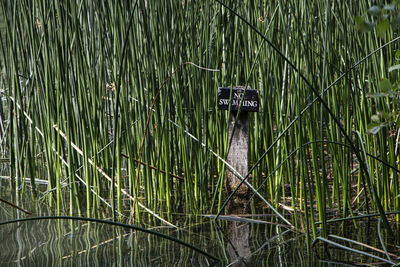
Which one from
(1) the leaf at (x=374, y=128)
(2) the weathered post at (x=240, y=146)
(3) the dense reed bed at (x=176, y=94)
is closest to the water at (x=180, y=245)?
(3) the dense reed bed at (x=176, y=94)

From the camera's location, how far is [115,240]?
4.51 ft

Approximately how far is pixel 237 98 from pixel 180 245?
2.07 ft

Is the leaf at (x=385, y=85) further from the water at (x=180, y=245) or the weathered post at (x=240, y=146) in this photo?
the weathered post at (x=240, y=146)

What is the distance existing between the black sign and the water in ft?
1.28

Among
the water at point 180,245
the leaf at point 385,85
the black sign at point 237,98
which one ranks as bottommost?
the water at point 180,245

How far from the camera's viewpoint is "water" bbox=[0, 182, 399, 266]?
1189mm

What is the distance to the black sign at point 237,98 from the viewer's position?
1.71m

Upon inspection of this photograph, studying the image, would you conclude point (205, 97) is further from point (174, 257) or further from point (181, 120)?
point (174, 257)

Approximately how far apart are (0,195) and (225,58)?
110cm

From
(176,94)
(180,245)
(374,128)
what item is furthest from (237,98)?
(374,128)

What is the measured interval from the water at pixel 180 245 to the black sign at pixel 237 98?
1.28ft

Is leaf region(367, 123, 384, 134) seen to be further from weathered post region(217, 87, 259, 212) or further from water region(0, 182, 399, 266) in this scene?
weathered post region(217, 87, 259, 212)

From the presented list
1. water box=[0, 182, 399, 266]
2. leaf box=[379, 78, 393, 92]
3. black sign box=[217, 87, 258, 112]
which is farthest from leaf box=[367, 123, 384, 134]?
black sign box=[217, 87, 258, 112]

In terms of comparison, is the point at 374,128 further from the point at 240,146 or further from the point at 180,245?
the point at 240,146
